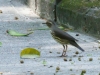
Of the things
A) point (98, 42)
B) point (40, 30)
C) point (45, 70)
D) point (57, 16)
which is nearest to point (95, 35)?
point (98, 42)

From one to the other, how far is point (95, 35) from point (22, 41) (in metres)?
1.68

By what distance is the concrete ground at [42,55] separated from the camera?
805 cm

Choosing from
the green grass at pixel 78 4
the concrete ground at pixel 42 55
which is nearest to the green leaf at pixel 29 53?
the concrete ground at pixel 42 55

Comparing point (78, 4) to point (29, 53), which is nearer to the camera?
point (29, 53)

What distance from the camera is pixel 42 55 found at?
9633 mm

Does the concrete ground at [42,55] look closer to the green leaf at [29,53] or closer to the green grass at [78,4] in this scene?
the green leaf at [29,53]

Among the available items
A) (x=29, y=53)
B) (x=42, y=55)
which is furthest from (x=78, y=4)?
(x=29, y=53)

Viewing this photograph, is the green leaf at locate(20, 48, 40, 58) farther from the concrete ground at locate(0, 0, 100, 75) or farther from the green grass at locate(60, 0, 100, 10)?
the green grass at locate(60, 0, 100, 10)

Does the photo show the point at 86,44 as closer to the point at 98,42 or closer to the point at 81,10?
the point at 98,42

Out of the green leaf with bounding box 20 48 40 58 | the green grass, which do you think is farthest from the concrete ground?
the green grass

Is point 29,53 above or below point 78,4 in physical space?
above

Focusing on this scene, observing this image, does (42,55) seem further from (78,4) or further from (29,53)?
(78,4)

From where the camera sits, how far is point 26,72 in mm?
7863

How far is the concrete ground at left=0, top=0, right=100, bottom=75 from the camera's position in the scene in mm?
8055
